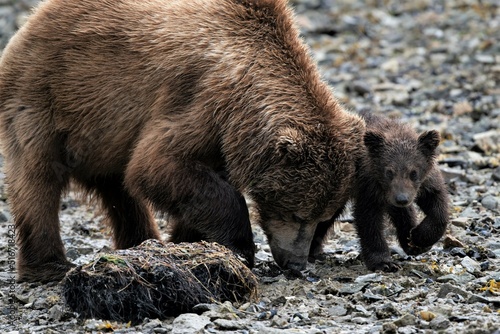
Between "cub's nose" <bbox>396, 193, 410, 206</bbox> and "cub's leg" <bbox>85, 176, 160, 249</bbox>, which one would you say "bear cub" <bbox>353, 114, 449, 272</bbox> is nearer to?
"cub's nose" <bbox>396, 193, 410, 206</bbox>

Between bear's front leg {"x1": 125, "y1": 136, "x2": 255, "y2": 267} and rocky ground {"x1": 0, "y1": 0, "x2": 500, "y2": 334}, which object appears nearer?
rocky ground {"x1": 0, "y1": 0, "x2": 500, "y2": 334}

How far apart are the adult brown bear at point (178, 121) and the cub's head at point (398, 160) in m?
0.18

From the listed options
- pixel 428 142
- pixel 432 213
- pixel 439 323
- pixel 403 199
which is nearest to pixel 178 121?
pixel 403 199

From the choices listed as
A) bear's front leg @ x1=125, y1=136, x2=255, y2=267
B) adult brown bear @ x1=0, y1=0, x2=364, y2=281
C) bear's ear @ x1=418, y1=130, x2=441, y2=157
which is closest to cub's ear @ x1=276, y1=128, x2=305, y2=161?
adult brown bear @ x1=0, y1=0, x2=364, y2=281

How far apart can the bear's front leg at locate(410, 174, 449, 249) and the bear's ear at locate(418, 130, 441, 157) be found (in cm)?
28

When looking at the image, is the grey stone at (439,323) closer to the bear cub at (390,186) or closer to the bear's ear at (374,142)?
the bear cub at (390,186)

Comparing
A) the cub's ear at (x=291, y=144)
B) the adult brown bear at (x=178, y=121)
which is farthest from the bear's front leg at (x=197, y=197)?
the cub's ear at (x=291, y=144)

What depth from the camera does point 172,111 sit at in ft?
28.2

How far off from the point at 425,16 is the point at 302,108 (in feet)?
40.6

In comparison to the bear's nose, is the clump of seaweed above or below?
below

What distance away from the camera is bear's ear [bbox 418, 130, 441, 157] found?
8.70 m

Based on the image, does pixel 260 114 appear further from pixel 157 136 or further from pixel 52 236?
pixel 52 236

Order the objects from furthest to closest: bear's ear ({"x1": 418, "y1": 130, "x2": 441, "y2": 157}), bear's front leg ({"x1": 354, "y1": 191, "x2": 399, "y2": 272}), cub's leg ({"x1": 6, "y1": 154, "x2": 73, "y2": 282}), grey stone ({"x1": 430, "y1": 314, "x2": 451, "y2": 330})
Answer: cub's leg ({"x1": 6, "y1": 154, "x2": 73, "y2": 282}), bear's ear ({"x1": 418, "y1": 130, "x2": 441, "y2": 157}), bear's front leg ({"x1": 354, "y1": 191, "x2": 399, "y2": 272}), grey stone ({"x1": 430, "y1": 314, "x2": 451, "y2": 330})

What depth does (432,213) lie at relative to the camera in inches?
347
